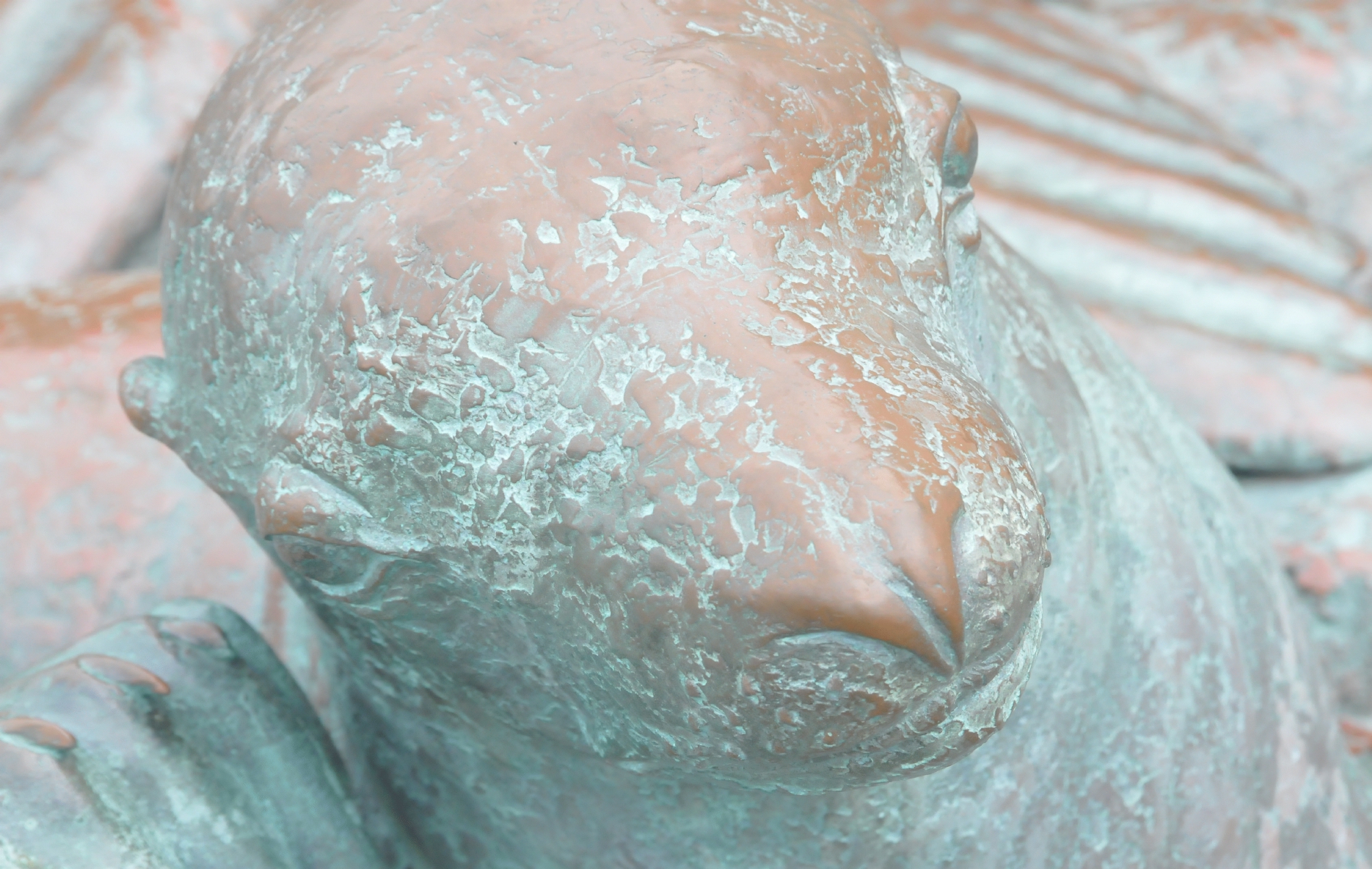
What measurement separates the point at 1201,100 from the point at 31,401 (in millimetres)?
1581

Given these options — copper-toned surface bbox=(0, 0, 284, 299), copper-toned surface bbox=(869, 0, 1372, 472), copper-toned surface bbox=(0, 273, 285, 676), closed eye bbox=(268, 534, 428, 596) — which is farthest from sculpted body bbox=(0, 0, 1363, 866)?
copper-toned surface bbox=(0, 0, 284, 299)

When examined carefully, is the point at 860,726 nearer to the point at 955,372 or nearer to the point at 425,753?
the point at 955,372

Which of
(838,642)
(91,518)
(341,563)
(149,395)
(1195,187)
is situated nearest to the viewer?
(838,642)

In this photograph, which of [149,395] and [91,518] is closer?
[149,395]

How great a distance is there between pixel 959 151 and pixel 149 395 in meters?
0.46

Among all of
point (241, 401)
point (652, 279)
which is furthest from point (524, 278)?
point (241, 401)

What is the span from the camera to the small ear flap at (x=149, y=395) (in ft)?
2.38

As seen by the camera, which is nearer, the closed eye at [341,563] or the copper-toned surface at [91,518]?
the closed eye at [341,563]

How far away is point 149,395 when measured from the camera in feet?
2.40

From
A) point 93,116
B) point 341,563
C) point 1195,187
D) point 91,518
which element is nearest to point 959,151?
point 341,563

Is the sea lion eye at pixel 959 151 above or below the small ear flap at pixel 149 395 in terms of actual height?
above

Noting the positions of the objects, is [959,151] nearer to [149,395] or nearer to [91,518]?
[149,395]

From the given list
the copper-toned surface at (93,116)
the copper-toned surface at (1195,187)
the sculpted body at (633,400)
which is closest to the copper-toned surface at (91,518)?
the sculpted body at (633,400)

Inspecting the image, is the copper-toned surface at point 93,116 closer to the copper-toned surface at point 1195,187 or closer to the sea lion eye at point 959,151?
the copper-toned surface at point 1195,187
